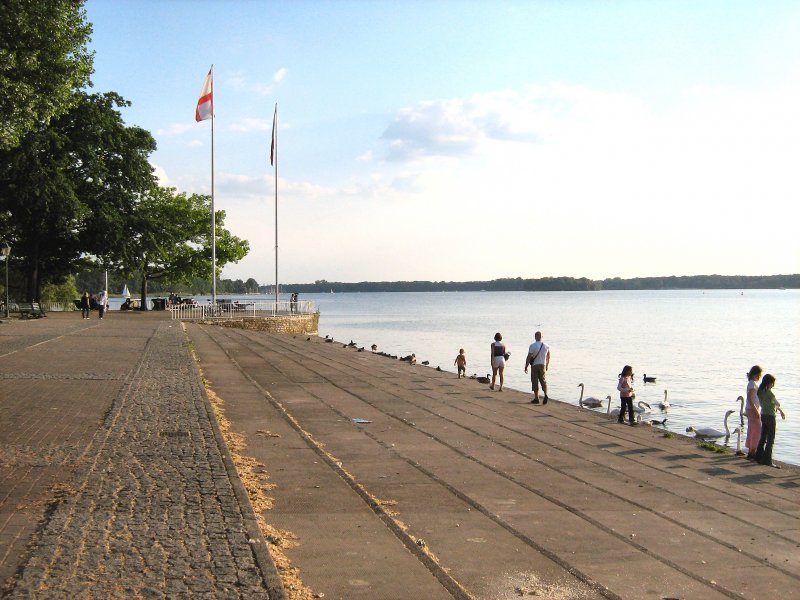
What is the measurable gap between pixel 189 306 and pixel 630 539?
40.4 meters

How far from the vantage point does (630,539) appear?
7.67 m

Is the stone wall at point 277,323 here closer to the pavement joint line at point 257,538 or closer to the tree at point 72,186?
the tree at point 72,186

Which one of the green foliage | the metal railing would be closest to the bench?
the metal railing

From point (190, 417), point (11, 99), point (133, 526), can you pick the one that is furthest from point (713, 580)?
point (11, 99)

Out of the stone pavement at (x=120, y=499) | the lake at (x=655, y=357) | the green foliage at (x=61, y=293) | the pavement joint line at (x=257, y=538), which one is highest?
the green foliage at (x=61, y=293)

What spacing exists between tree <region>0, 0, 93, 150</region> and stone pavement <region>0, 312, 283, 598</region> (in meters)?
10.4

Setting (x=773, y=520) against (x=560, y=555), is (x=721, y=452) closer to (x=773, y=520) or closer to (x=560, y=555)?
(x=773, y=520)

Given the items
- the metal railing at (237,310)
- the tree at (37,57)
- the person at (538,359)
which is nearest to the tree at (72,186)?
the metal railing at (237,310)

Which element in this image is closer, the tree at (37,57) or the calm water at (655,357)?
the tree at (37,57)

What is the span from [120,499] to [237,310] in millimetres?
42397

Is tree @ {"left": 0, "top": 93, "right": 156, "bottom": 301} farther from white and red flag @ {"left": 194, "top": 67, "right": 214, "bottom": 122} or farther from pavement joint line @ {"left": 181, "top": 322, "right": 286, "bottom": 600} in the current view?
pavement joint line @ {"left": 181, "top": 322, "right": 286, "bottom": 600}

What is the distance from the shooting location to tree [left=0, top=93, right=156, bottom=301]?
3872 centimetres

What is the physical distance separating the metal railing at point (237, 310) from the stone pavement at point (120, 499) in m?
29.6

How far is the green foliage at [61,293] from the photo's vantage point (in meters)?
57.5
